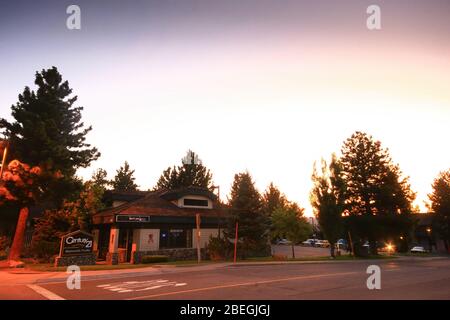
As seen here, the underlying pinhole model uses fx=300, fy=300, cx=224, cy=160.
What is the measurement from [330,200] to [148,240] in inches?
851

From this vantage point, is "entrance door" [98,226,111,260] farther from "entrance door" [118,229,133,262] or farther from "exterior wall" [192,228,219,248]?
"exterior wall" [192,228,219,248]

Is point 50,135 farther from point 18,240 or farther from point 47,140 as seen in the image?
point 18,240

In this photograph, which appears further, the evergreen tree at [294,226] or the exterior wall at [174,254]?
the evergreen tree at [294,226]

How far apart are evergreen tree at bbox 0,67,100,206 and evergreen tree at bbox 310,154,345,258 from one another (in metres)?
25.5

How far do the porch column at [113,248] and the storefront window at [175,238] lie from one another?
3.99 meters

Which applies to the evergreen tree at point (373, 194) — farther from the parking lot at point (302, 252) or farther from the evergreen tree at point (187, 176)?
the evergreen tree at point (187, 176)

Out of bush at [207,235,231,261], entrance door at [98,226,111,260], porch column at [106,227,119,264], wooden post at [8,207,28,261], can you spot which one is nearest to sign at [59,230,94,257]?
porch column at [106,227,119,264]

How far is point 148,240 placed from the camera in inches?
1075

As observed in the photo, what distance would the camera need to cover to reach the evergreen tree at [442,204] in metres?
47.6

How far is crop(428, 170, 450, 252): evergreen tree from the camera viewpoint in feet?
156

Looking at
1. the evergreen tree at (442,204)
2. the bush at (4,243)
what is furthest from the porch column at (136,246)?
the evergreen tree at (442,204)

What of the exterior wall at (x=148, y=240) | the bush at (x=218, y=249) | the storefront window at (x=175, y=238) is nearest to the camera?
the exterior wall at (x=148, y=240)

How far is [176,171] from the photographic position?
6475cm
